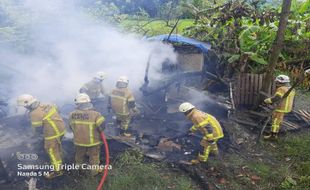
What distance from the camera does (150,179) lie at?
6.56m

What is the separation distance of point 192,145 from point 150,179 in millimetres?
1784

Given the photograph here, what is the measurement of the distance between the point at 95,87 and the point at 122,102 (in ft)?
5.43

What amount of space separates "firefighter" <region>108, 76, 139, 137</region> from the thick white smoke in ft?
7.80

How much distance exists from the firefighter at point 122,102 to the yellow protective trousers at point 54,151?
2012 mm

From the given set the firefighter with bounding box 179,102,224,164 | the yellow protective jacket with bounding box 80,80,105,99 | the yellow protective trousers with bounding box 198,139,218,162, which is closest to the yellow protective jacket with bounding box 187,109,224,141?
the firefighter with bounding box 179,102,224,164

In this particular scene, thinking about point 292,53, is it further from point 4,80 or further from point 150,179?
point 4,80

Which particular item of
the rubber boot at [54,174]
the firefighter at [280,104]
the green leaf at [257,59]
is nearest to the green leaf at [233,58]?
the green leaf at [257,59]

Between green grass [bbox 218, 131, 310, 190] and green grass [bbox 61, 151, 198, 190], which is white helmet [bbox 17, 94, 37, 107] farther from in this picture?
green grass [bbox 218, 131, 310, 190]

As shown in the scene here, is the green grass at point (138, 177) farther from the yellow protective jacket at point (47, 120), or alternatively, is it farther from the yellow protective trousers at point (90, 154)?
the yellow protective jacket at point (47, 120)

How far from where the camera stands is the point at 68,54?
12242mm

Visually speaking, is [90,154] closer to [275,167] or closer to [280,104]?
[275,167]

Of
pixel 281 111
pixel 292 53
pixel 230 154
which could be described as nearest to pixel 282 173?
pixel 230 154

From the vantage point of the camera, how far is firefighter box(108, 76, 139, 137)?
807cm

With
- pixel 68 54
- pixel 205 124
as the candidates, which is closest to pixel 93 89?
pixel 68 54
